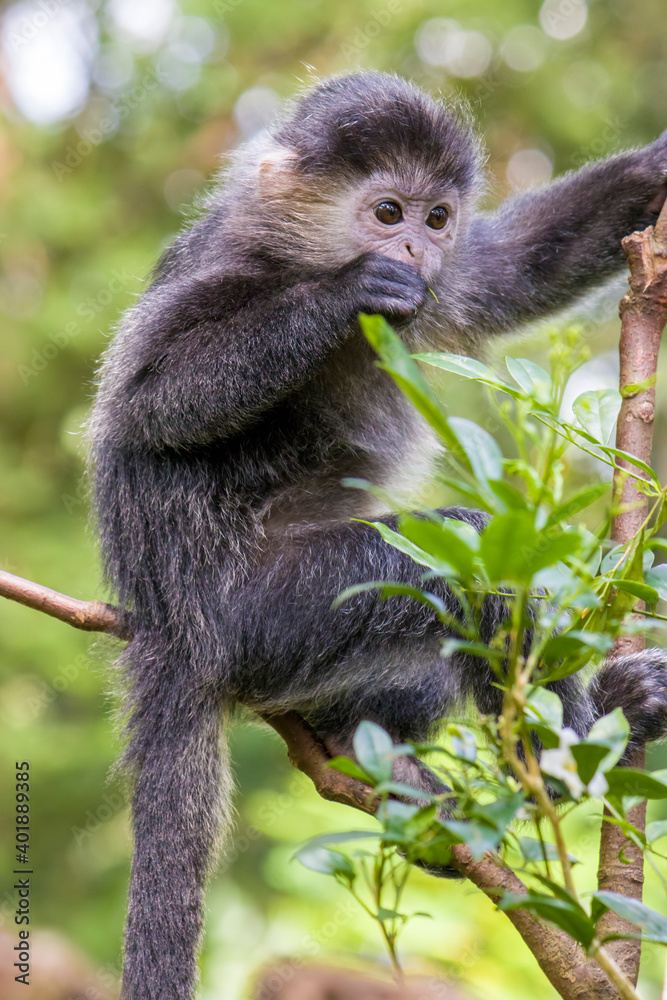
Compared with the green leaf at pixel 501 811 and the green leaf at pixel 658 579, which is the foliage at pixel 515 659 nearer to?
the green leaf at pixel 501 811

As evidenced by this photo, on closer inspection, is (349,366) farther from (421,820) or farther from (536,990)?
(536,990)

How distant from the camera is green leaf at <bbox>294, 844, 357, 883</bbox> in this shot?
1290mm

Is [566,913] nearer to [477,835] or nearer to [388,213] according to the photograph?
[477,835]

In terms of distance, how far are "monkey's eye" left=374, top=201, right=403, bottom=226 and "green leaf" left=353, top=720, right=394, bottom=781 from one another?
2.01m

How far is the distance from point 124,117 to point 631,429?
19.1 feet

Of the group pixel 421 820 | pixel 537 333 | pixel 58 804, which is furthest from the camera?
pixel 58 804

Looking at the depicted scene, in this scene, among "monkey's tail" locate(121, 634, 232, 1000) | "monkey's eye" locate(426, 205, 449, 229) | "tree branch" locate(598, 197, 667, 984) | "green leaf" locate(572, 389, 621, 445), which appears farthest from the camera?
"monkey's eye" locate(426, 205, 449, 229)

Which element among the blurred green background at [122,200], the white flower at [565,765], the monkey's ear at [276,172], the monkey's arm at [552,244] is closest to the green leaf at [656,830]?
the white flower at [565,765]

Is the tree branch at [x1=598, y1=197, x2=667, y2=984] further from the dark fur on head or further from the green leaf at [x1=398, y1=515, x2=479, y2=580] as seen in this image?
the dark fur on head

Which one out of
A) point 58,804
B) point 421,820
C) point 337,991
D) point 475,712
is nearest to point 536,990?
point 337,991

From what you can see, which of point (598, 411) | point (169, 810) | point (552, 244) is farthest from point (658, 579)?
point (552, 244)

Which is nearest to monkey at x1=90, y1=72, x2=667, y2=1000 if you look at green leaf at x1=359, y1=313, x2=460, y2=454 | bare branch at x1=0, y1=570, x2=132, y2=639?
bare branch at x1=0, y1=570, x2=132, y2=639

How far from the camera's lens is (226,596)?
8.79 feet

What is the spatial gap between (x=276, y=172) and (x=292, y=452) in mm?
937
